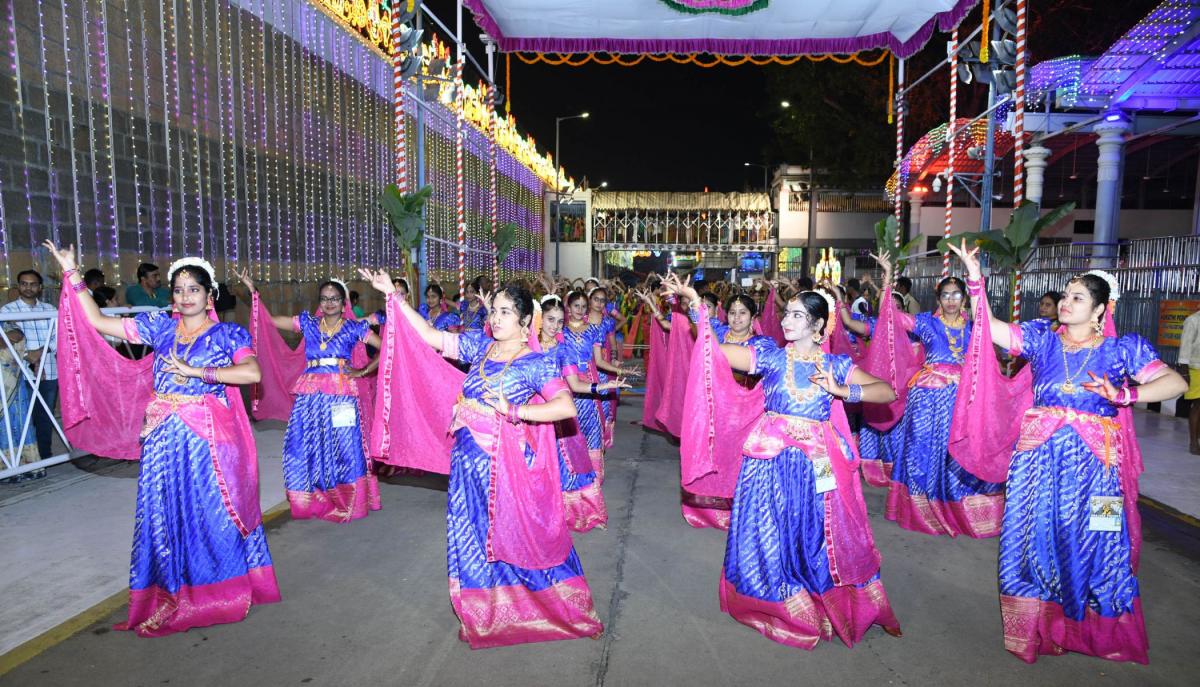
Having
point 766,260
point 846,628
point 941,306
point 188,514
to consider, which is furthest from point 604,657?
point 766,260

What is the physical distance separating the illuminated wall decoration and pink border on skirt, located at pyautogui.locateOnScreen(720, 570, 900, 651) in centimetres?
656

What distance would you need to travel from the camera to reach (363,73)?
13086 millimetres

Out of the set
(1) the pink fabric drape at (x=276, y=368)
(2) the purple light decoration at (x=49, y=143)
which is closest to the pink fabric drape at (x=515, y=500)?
(1) the pink fabric drape at (x=276, y=368)

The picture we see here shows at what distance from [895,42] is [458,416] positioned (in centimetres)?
909

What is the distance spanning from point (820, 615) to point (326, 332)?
12.0 ft

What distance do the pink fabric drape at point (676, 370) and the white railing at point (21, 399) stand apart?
4.37m

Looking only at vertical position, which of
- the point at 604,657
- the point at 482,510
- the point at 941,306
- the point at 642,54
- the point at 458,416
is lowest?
the point at 604,657

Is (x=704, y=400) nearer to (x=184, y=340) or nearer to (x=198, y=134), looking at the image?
(x=184, y=340)

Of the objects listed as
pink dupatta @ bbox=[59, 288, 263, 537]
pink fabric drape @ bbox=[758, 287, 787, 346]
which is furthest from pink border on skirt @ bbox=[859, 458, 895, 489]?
pink dupatta @ bbox=[59, 288, 263, 537]

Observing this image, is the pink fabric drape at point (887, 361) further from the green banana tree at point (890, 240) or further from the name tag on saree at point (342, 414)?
the name tag on saree at point (342, 414)

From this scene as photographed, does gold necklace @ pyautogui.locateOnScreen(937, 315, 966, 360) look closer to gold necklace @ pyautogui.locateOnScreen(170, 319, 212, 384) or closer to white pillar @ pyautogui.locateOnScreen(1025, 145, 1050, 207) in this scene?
gold necklace @ pyautogui.locateOnScreen(170, 319, 212, 384)

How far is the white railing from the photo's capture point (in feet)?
18.3

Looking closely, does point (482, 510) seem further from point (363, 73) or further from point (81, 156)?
point (363, 73)

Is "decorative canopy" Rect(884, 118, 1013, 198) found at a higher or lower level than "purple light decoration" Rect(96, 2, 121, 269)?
higher
